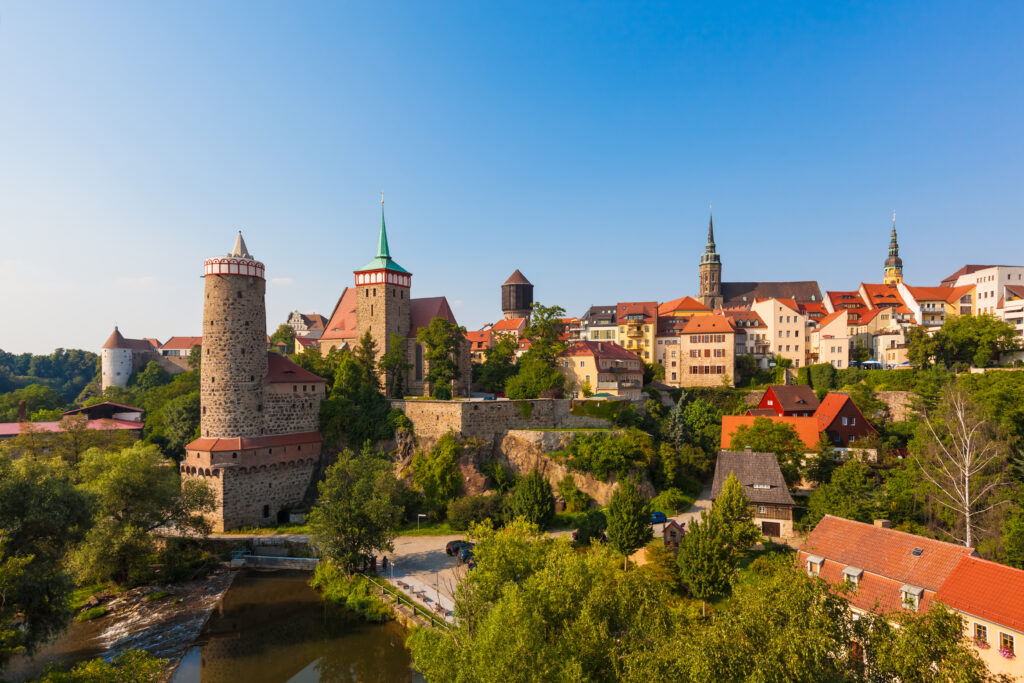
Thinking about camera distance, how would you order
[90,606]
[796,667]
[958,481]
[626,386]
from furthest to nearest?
[626,386] < [958,481] < [90,606] < [796,667]

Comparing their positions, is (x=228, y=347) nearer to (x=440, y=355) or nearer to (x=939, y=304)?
(x=440, y=355)

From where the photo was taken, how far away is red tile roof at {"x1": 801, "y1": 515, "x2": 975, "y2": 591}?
2050cm

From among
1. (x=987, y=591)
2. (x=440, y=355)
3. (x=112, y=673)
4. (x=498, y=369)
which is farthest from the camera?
(x=498, y=369)

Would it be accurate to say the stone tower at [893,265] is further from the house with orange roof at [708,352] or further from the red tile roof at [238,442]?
the red tile roof at [238,442]

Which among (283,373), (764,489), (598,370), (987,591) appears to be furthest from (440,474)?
(987,591)

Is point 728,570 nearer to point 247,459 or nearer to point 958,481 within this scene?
point 958,481

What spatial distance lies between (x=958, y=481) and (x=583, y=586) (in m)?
24.0

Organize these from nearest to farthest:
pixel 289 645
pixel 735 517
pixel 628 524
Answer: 1. pixel 289 645
2. pixel 735 517
3. pixel 628 524

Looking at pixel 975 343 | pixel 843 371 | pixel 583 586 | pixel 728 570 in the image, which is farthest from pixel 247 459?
pixel 975 343

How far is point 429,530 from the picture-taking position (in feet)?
113

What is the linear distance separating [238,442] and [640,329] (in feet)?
139

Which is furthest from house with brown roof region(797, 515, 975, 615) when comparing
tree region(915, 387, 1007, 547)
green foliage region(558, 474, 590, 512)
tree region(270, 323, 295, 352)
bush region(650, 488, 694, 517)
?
tree region(270, 323, 295, 352)

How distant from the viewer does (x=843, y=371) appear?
53.0 m

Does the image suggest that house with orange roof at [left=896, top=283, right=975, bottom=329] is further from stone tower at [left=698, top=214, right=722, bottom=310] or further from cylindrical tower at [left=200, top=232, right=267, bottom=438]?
cylindrical tower at [left=200, top=232, right=267, bottom=438]
